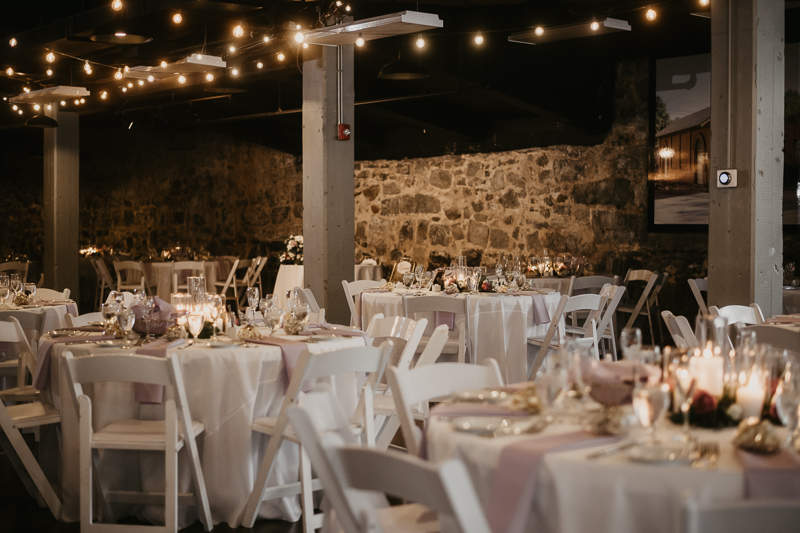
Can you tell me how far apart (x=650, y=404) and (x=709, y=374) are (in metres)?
0.29

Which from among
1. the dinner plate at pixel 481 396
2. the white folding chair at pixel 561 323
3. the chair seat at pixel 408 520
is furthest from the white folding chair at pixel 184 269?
the chair seat at pixel 408 520

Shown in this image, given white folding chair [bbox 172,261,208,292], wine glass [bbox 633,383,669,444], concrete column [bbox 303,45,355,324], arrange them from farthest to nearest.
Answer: white folding chair [bbox 172,261,208,292] < concrete column [bbox 303,45,355,324] < wine glass [bbox 633,383,669,444]

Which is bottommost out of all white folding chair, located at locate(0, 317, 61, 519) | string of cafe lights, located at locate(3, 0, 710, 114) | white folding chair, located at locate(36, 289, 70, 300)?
white folding chair, located at locate(0, 317, 61, 519)

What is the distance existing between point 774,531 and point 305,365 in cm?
197

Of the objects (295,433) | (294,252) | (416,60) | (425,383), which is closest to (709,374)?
(425,383)

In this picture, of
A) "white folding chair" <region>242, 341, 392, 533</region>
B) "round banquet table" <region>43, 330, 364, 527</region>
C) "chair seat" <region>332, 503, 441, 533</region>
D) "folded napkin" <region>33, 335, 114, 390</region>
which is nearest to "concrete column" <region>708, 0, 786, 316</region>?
"white folding chair" <region>242, 341, 392, 533</region>

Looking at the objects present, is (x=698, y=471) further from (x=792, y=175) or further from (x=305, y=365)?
(x=792, y=175)

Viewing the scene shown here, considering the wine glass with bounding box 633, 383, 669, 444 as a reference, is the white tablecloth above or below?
below

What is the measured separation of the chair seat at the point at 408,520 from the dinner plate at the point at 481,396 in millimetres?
362

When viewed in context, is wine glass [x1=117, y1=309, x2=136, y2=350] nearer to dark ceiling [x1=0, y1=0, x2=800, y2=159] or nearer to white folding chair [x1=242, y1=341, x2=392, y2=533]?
white folding chair [x1=242, y1=341, x2=392, y2=533]

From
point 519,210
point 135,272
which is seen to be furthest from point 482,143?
point 135,272

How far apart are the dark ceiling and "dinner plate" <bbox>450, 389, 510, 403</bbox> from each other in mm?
4280

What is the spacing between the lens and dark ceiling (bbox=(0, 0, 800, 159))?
7.36 metres

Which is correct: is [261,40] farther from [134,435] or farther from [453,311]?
[134,435]
